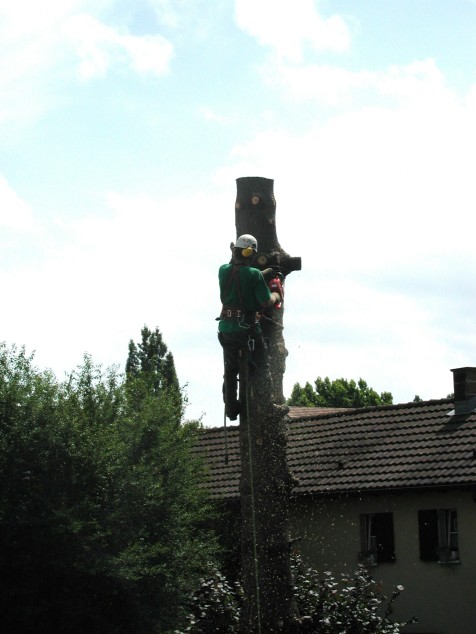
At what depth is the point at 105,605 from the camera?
2039 cm

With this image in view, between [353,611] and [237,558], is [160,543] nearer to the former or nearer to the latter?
[237,558]

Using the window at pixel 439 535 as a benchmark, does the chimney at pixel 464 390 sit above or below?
above

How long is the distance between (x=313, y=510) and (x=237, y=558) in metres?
2.43

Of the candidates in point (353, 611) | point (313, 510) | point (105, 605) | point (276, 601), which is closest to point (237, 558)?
point (313, 510)

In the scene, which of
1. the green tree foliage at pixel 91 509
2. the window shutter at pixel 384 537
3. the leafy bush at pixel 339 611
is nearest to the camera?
the leafy bush at pixel 339 611

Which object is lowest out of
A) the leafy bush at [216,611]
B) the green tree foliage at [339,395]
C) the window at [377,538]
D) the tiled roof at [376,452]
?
the leafy bush at [216,611]

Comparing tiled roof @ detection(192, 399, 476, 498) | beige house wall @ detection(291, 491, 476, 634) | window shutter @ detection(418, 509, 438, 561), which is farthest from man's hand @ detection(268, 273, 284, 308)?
window shutter @ detection(418, 509, 438, 561)

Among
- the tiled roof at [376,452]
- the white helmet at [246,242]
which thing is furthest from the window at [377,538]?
the white helmet at [246,242]

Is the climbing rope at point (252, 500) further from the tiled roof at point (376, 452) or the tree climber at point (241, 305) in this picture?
the tiled roof at point (376, 452)

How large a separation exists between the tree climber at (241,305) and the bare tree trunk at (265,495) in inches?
5.5

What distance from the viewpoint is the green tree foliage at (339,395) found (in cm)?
6912

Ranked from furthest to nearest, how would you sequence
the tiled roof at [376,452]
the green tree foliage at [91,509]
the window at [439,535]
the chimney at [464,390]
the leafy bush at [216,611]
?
the chimney at [464,390] < the tiled roof at [376,452] < the window at [439,535] < the green tree foliage at [91,509] < the leafy bush at [216,611]

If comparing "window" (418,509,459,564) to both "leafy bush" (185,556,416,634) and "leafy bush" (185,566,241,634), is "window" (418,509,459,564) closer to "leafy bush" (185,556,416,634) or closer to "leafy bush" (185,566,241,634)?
"leafy bush" (185,556,416,634)

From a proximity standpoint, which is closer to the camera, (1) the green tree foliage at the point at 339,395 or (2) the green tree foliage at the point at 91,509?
(2) the green tree foliage at the point at 91,509
